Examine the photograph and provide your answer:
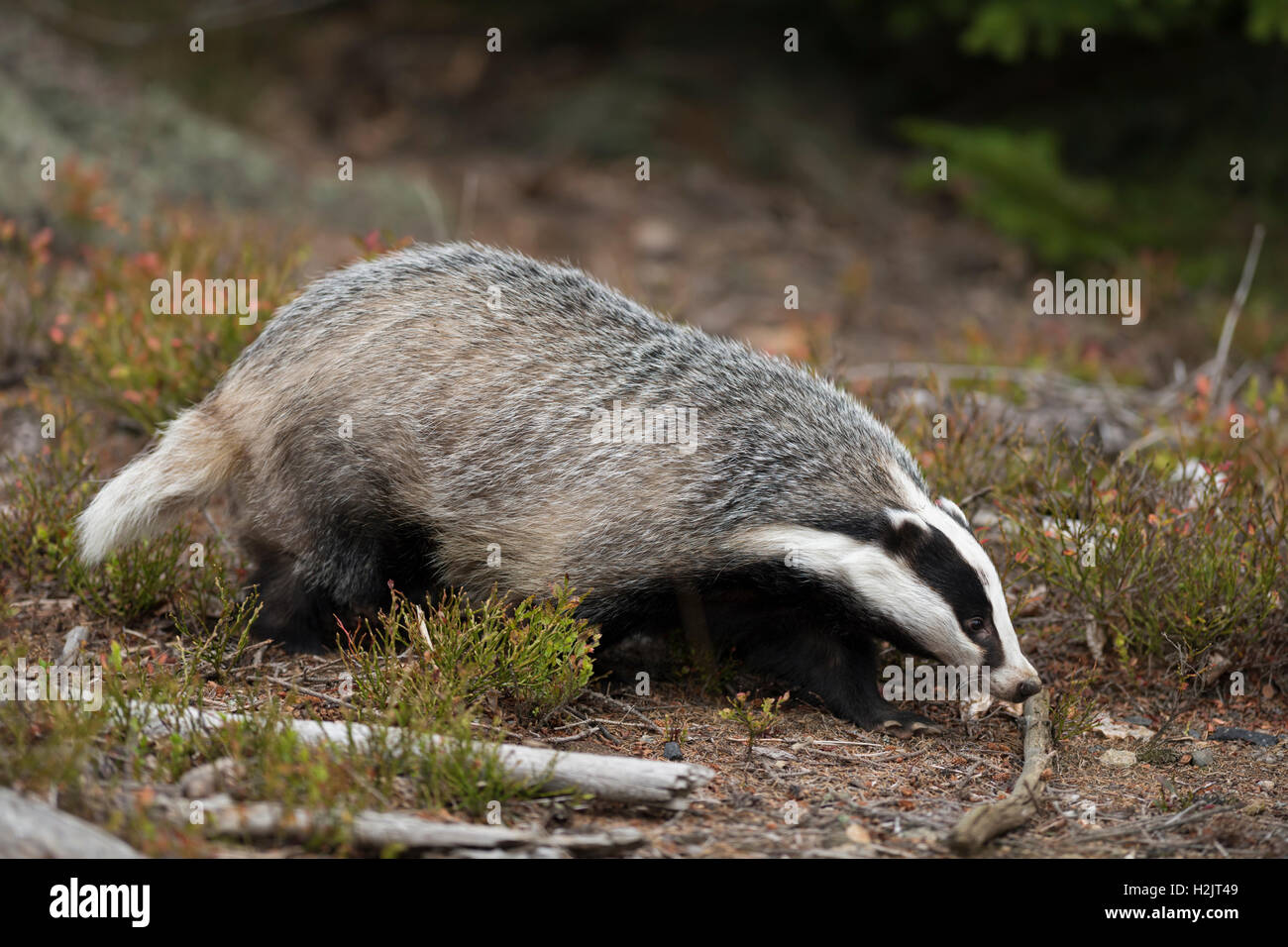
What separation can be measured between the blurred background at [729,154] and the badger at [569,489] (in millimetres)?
2416

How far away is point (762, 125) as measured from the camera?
1362 cm

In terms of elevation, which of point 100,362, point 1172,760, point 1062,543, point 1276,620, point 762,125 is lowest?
point 1172,760

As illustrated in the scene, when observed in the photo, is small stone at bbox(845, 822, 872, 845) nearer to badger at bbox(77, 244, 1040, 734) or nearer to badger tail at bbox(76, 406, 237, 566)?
Result: badger at bbox(77, 244, 1040, 734)

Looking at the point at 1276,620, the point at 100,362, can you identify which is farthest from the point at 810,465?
the point at 100,362

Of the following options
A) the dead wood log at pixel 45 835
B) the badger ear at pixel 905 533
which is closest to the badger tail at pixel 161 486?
the dead wood log at pixel 45 835

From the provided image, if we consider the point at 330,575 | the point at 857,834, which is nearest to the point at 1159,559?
the point at 857,834

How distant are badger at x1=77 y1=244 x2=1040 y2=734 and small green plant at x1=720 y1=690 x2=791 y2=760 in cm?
26

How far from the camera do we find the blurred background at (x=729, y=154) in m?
10.2

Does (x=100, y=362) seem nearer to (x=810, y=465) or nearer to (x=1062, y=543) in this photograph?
(x=810, y=465)

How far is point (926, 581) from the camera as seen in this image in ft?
17.3

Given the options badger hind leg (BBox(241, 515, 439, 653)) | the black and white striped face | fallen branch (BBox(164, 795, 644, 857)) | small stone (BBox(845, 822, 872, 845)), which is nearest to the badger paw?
the black and white striped face

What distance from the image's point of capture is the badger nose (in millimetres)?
5246

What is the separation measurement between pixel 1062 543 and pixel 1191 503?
44.5 inches

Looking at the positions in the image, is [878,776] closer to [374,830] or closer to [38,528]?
[374,830]
